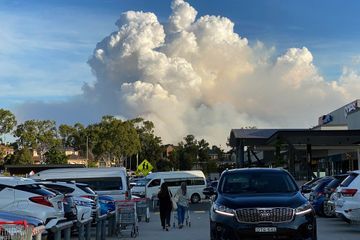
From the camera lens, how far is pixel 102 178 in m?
24.4

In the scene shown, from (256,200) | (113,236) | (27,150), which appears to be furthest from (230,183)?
(27,150)

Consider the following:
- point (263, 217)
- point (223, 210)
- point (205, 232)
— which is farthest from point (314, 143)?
point (263, 217)

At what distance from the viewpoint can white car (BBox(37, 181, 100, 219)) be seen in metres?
17.6

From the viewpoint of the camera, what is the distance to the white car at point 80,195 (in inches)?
692

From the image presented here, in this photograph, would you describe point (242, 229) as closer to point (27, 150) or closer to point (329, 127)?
point (329, 127)

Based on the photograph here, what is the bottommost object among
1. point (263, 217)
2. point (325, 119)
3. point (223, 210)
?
point (263, 217)

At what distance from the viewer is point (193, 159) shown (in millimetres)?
128750

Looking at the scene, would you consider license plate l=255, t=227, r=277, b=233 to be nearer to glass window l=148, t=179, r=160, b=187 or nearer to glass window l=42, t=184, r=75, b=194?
glass window l=42, t=184, r=75, b=194

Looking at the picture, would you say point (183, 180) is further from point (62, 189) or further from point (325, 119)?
point (325, 119)

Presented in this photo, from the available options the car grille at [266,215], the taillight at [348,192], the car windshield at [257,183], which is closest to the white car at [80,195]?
the car windshield at [257,183]

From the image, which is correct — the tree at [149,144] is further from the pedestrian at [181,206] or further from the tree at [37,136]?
the pedestrian at [181,206]

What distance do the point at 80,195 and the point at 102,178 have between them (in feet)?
18.9

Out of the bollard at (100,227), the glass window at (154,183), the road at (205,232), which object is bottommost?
the road at (205,232)

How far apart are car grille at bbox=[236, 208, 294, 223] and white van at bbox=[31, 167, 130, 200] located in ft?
43.3
